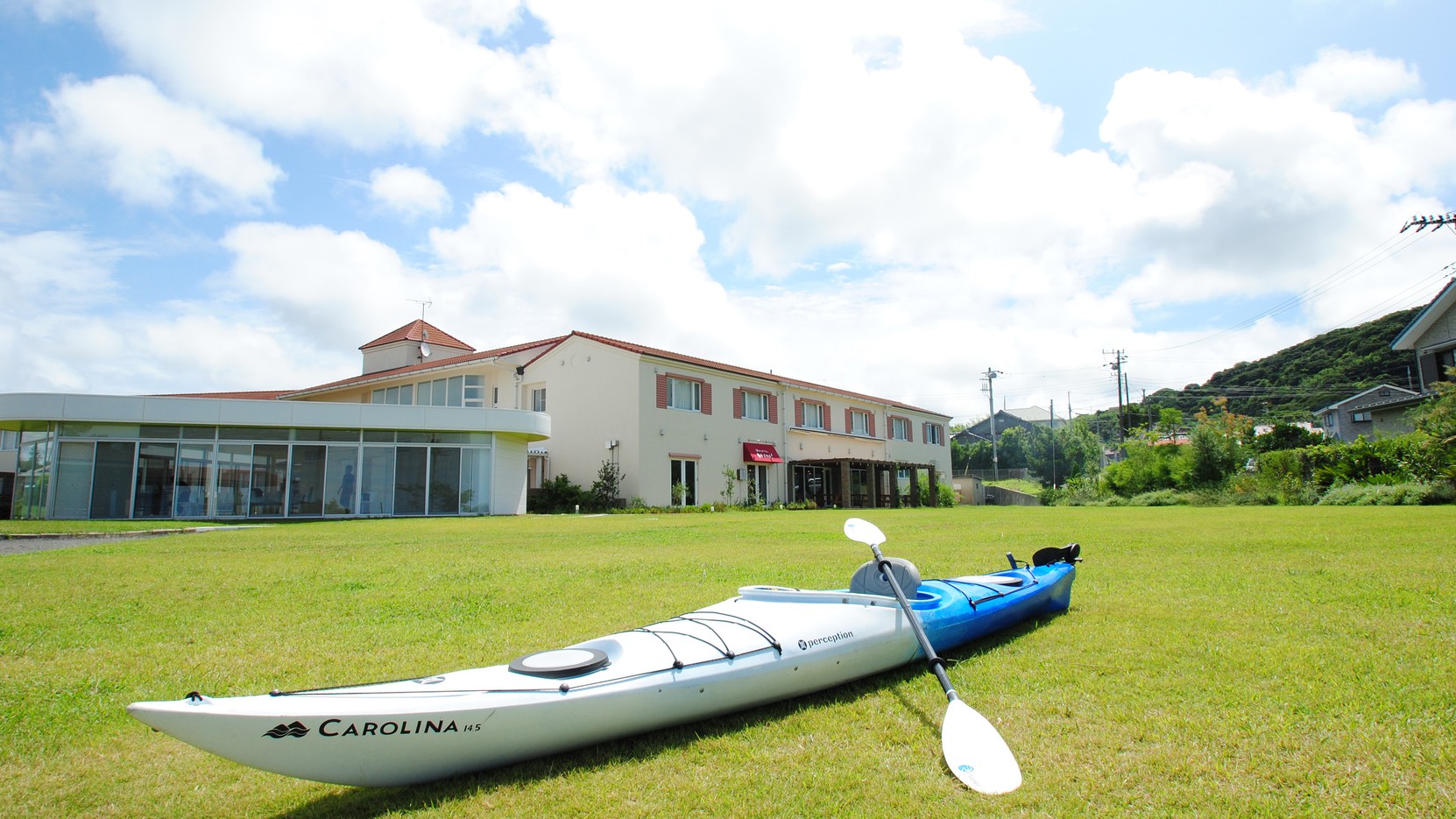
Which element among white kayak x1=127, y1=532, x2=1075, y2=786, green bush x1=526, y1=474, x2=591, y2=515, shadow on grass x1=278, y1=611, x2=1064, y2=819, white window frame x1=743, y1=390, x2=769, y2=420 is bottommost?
shadow on grass x1=278, y1=611, x2=1064, y2=819

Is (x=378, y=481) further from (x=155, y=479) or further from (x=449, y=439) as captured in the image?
(x=155, y=479)

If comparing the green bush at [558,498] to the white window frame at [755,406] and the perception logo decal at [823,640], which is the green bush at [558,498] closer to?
the white window frame at [755,406]

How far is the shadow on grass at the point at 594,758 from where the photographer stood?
289 centimetres

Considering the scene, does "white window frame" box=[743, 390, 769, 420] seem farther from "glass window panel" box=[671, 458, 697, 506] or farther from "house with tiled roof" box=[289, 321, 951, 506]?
"glass window panel" box=[671, 458, 697, 506]

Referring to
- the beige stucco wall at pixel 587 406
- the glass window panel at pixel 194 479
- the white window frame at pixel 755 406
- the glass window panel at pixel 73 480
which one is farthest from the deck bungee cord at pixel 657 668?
the white window frame at pixel 755 406

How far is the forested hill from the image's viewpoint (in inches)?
2181

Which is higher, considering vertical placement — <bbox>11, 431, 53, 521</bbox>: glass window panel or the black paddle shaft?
<bbox>11, 431, 53, 521</bbox>: glass window panel

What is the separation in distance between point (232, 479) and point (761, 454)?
55.1ft

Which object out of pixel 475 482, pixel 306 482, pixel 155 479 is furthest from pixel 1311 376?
pixel 155 479

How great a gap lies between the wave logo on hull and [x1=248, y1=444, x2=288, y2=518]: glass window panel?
21.1 meters

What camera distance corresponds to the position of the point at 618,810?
9.09 ft

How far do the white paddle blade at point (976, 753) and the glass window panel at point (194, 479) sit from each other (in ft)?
73.2

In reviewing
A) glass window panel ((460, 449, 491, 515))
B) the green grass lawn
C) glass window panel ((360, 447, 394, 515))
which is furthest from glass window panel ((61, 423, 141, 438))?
the green grass lawn

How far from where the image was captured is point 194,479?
2003cm
